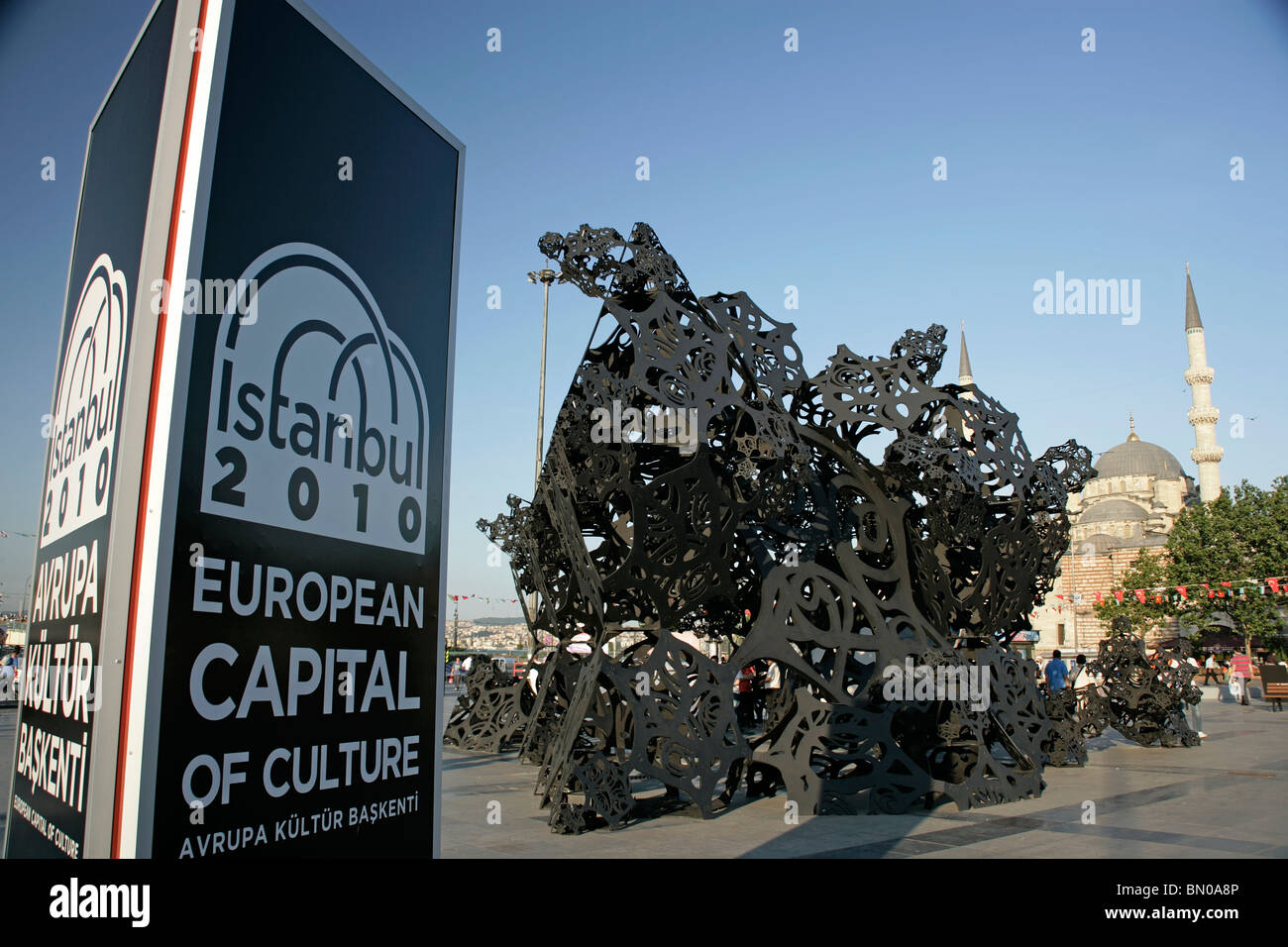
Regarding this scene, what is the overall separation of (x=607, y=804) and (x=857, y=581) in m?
3.43

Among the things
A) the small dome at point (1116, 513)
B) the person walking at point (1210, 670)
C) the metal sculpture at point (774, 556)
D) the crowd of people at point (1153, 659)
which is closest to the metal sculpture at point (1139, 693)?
the crowd of people at point (1153, 659)

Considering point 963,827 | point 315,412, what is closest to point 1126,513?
point 963,827

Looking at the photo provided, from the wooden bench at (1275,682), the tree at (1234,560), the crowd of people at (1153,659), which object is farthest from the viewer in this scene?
the tree at (1234,560)

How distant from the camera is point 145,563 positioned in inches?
61.7

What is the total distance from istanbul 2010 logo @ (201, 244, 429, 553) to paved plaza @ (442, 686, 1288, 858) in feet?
17.3

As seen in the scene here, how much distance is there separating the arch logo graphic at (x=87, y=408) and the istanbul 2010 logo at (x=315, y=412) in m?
0.27

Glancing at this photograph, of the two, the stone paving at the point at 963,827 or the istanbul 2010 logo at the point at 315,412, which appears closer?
the istanbul 2010 logo at the point at 315,412

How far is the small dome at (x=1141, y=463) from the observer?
69688mm

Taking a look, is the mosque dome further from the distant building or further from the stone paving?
the stone paving

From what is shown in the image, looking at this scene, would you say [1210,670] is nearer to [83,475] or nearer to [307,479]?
[307,479]

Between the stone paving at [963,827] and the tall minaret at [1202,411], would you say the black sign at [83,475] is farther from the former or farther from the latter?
the tall minaret at [1202,411]

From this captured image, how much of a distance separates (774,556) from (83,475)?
8.67 meters
